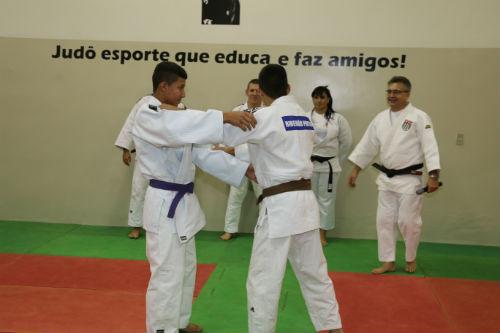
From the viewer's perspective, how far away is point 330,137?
560 cm

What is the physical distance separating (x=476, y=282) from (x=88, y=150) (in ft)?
14.7

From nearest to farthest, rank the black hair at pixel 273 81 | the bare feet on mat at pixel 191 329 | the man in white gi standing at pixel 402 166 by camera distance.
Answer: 1. the black hair at pixel 273 81
2. the bare feet on mat at pixel 191 329
3. the man in white gi standing at pixel 402 166

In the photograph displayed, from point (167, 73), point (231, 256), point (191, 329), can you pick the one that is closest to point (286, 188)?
point (167, 73)

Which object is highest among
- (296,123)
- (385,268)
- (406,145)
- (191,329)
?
(296,123)

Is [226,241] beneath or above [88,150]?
beneath

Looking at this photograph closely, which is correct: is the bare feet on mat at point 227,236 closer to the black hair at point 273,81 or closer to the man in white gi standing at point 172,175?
the man in white gi standing at point 172,175

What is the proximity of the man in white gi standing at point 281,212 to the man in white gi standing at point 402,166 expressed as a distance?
1.84 m

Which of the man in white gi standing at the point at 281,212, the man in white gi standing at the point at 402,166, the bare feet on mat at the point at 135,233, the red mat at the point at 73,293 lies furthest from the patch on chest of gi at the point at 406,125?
the bare feet on mat at the point at 135,233

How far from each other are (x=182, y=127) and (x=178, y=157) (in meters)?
0.36

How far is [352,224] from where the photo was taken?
612cm

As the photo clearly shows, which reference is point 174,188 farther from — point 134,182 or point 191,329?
point 134,182

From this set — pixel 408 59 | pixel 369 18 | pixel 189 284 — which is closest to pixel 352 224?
pixel 408 59

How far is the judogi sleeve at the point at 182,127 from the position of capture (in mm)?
2703

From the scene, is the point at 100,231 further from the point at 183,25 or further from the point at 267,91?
the point at 267,91
